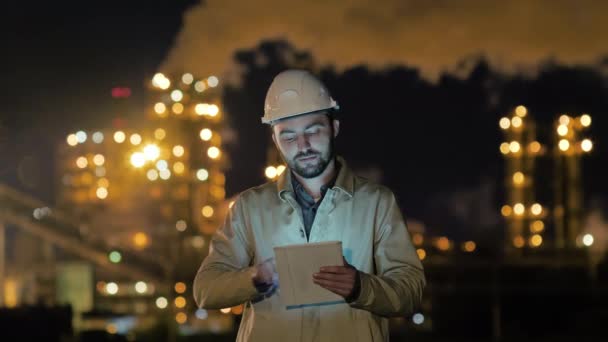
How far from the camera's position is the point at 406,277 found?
11.1 feet

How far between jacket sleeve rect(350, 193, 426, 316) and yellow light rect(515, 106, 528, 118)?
106 feet

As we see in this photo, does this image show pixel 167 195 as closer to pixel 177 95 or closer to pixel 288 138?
pixel 177 95

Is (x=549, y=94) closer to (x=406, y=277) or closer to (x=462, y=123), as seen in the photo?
(x=462, y=123)

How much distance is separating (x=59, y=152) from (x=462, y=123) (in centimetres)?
5723

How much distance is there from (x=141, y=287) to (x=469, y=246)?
15794 millimetres

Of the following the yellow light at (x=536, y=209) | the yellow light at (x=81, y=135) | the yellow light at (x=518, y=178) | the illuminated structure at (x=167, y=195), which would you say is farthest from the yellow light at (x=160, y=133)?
the yellow light at (x=536, y=209)

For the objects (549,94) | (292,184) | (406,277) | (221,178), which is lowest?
(406,277)

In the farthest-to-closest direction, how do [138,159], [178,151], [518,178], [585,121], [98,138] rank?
1. [98,138]
2. [178,151]
3. [518,178]
4. [585,121]
5. [138,159]

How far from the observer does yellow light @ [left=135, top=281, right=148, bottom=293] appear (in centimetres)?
4630

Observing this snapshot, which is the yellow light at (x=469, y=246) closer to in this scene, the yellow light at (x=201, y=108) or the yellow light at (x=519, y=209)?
the yellow light at (x=519, y=209)

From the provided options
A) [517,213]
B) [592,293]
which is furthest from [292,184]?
[517,213]

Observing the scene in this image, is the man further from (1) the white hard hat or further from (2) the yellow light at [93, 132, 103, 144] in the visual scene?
(2) the yellow light at [93, 132, 103, 144]

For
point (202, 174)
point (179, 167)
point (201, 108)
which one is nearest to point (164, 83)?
point (179, 167)

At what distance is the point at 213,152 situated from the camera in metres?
54.0
